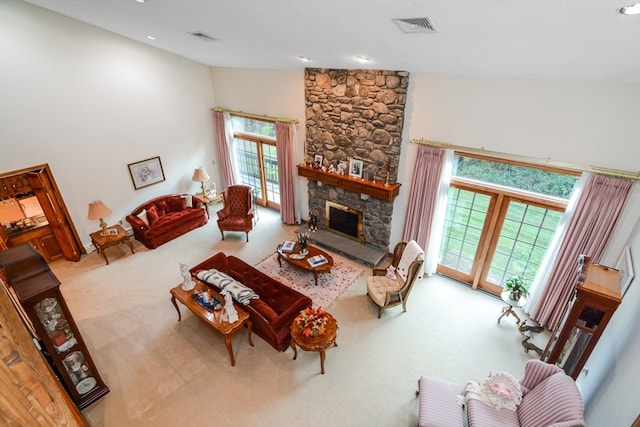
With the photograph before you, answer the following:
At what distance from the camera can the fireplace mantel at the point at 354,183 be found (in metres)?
5.70

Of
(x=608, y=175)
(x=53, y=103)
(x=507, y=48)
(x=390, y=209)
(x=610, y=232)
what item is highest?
(x=507, y=48)

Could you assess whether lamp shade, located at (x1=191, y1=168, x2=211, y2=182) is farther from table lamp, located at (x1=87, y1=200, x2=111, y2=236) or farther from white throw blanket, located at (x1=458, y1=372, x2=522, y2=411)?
white throw blanket, located at (x1=458, y1=372, x2=522, y2=411)

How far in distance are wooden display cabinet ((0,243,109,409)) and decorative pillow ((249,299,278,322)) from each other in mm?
1948

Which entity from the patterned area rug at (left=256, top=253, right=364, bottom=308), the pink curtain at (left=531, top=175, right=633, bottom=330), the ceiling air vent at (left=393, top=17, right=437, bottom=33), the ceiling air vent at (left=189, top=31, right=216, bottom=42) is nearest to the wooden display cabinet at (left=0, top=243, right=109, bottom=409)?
the patterned area rug at (left=256, top=253, right=364, bottom=308)

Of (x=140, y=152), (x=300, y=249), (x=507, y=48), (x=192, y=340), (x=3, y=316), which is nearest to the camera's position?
(x=3, y=316)

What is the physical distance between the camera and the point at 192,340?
15.3 ft

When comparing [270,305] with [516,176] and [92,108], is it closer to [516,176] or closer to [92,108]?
[516,176]

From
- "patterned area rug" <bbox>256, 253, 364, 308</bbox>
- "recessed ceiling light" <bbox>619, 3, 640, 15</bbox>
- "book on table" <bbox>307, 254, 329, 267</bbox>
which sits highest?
"recessed ceiling light" <bbox>619, 3, 640, 15</bbox>

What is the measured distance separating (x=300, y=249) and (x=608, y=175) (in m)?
4.48

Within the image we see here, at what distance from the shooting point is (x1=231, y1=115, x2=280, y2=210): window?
7703 millimetres

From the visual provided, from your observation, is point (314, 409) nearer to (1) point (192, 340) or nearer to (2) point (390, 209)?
(1) point (192, 340)

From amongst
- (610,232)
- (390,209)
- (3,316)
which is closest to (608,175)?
(610,232)

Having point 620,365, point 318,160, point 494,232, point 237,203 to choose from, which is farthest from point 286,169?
point 620,365

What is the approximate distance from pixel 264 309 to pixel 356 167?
3.17m
